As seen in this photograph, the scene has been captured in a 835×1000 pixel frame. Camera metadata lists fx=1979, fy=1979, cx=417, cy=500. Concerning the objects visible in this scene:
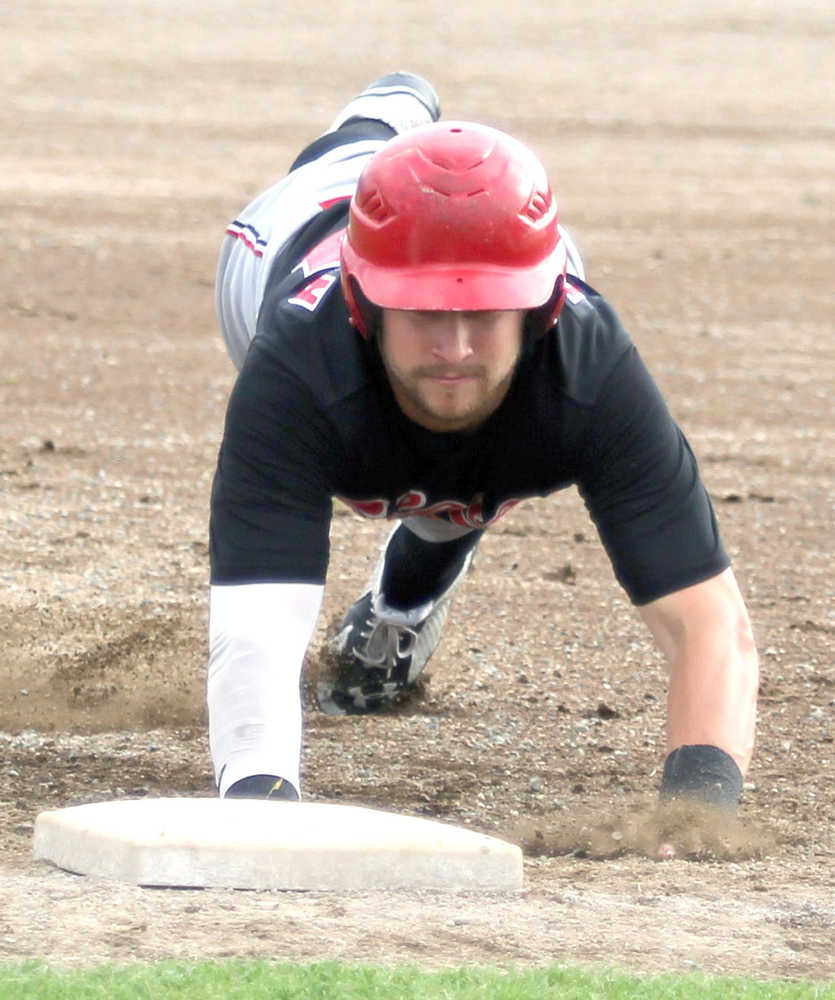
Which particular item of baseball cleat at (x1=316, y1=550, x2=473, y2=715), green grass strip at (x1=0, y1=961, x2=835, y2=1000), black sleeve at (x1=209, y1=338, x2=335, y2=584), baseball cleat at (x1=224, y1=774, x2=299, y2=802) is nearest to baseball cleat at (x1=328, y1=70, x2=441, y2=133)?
baseball cleat at (x1=316, y1=550, x2=473, y2=715)

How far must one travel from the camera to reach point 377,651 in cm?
510

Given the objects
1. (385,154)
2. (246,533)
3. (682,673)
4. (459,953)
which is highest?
(385,154)

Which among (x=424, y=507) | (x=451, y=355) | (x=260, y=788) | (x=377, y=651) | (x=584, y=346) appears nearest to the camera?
(x=451, y=355)

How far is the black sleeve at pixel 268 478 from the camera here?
3.47 meters

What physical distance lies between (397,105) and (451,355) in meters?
2.00

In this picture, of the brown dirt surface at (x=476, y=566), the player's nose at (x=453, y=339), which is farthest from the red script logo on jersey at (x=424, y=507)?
the brown dirt surface at (x=476, y=566)

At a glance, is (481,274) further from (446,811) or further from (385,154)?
(446,811)

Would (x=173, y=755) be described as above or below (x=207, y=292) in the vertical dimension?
below

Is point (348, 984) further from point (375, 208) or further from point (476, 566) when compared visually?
point (476, 566)

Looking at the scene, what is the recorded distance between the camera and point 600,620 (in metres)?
5.88

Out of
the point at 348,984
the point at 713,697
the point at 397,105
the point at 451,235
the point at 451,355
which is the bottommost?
the point at 348,984

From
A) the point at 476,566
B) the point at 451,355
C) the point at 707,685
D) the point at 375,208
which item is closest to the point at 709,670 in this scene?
the point at 707,685

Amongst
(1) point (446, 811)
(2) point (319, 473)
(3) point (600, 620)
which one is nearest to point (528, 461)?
(2) point (319, 473)

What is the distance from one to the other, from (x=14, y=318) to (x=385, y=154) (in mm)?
6415
